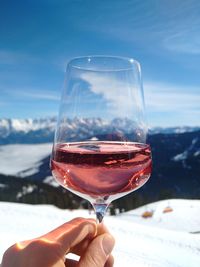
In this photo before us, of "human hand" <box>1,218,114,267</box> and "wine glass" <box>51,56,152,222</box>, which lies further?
"wine glass" <box>51,56,152,222</box>

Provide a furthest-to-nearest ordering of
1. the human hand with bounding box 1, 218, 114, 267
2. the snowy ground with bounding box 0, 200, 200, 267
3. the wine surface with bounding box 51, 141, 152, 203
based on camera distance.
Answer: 1. the snowy ground with bounding box 0, 200, 200, 267
2. the wine surface with bounding box 51, 141, 152, 203
3. the human hand with bounding box 1, 218, 114, 267

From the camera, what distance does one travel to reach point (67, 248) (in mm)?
1440

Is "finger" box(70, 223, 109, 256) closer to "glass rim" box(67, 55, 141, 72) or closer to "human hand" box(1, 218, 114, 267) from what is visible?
"human hand" box(1, 218, 114, 267)

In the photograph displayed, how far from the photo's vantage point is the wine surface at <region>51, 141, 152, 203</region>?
1479mm

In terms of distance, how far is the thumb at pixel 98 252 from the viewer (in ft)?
4.94

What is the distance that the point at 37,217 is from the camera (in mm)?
15703

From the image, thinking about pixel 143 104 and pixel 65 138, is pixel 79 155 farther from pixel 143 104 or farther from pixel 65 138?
pixel 143 104

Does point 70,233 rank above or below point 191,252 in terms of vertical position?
above

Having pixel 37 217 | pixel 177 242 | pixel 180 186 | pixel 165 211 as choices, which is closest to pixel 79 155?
pixel 177 242

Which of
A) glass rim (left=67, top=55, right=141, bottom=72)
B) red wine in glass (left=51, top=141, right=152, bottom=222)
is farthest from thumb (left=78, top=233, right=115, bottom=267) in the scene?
glass rim (left=67, top=55, right=141, bottom=72)

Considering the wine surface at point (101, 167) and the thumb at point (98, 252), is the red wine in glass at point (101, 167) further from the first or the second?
the thumb at point (98, 252)

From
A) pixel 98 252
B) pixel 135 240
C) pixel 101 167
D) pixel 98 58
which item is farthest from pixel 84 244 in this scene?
pixel 135 240

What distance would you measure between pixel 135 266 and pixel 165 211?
116 ft

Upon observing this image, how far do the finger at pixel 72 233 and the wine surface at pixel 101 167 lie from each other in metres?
0.11
